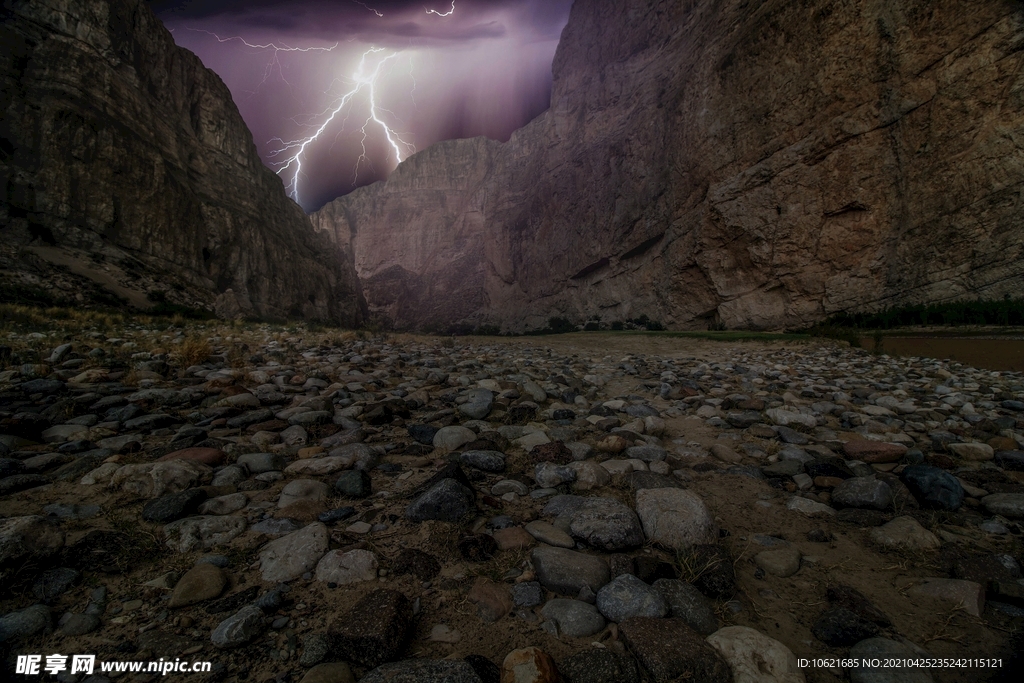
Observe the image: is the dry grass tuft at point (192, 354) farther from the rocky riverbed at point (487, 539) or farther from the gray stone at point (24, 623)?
the gray stone at point (24, 623)

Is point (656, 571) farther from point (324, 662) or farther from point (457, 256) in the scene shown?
point (457, 256)

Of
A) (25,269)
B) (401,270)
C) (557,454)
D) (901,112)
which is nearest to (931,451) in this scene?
(557,454)

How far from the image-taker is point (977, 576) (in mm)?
1638

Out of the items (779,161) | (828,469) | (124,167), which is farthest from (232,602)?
(124,167)

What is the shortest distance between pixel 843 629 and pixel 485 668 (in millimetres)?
1222

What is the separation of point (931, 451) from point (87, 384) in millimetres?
6965

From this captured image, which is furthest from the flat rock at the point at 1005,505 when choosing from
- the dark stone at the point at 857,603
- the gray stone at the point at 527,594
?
the gray stone at the point at 527,594

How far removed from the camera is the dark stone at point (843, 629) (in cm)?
136

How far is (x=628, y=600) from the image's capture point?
1.48 m

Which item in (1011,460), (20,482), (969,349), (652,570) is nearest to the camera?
(652,570)

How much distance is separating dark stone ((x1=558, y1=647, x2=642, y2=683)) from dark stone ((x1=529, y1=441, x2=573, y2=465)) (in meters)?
1.46

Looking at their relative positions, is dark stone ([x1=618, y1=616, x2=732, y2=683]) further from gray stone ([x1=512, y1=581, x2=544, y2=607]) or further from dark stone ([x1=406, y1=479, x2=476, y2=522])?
dark stone ([x1=406, y1=479, x2=476, y2=522])

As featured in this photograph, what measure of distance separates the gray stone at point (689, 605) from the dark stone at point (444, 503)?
0.93 m

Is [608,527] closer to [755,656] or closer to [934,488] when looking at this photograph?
[755,656]
